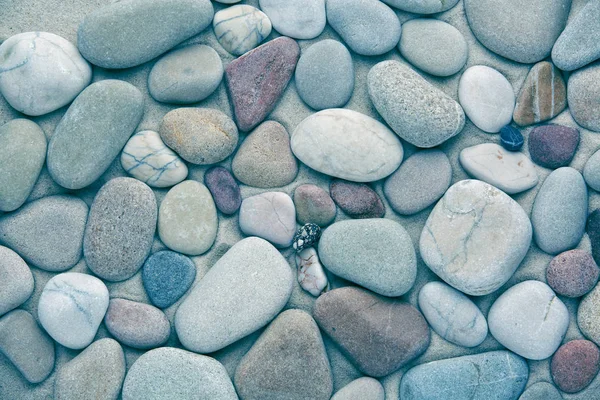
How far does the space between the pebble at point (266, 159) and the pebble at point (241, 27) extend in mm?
256

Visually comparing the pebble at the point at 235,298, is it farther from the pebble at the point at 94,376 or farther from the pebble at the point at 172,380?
the pebble at the point at 94,376

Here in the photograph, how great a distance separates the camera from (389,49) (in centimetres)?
159

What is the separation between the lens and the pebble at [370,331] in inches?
59.9

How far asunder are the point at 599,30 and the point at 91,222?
5.26 feet

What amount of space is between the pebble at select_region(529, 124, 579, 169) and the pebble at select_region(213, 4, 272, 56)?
2.91ft

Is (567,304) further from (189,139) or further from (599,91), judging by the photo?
(189,139)

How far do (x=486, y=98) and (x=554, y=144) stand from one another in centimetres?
24

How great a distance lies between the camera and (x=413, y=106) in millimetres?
1508

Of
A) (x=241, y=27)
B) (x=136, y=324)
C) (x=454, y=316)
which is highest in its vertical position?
(x=241, y=27)

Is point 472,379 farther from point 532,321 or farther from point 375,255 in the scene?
point 375,255

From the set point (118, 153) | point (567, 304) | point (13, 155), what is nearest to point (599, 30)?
point (567, 304)

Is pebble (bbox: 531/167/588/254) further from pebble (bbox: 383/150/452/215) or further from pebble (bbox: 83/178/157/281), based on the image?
pebble (bbox: 83/178/157/281)

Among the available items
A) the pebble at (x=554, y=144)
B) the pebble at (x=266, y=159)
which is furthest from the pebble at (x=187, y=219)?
the pebble at (x=554, y=144)

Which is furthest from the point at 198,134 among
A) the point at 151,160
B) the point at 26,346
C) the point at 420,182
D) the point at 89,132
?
the point at 26,346
